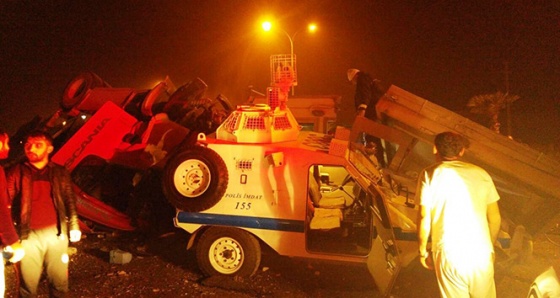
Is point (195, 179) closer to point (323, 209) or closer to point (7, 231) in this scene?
point (323, 209)

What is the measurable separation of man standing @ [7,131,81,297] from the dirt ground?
160 cm

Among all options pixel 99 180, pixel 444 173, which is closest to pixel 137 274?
pixel 99 180

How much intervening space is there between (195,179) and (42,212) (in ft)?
6.71

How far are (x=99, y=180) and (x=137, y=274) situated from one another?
6.87 ft

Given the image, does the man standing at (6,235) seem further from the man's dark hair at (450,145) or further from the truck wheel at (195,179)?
the man's dark hair at (450,145)

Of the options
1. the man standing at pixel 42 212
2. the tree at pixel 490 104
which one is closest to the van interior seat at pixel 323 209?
the man standing at pixel 42 212

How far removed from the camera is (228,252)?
6051 millimetres

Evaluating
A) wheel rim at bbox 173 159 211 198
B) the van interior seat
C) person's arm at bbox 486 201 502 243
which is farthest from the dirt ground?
person's arm at bbox 486 201 502 243

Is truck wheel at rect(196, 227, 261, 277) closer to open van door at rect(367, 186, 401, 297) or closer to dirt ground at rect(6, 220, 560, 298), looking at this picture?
dirt ground at rect(6, 220, 560, 298)

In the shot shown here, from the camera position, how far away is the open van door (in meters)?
4.64

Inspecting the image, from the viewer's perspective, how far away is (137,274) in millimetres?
6387

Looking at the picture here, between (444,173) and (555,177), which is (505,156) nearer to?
(555,177)

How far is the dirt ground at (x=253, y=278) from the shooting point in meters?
5.78

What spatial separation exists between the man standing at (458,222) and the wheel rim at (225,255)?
2846 mm
